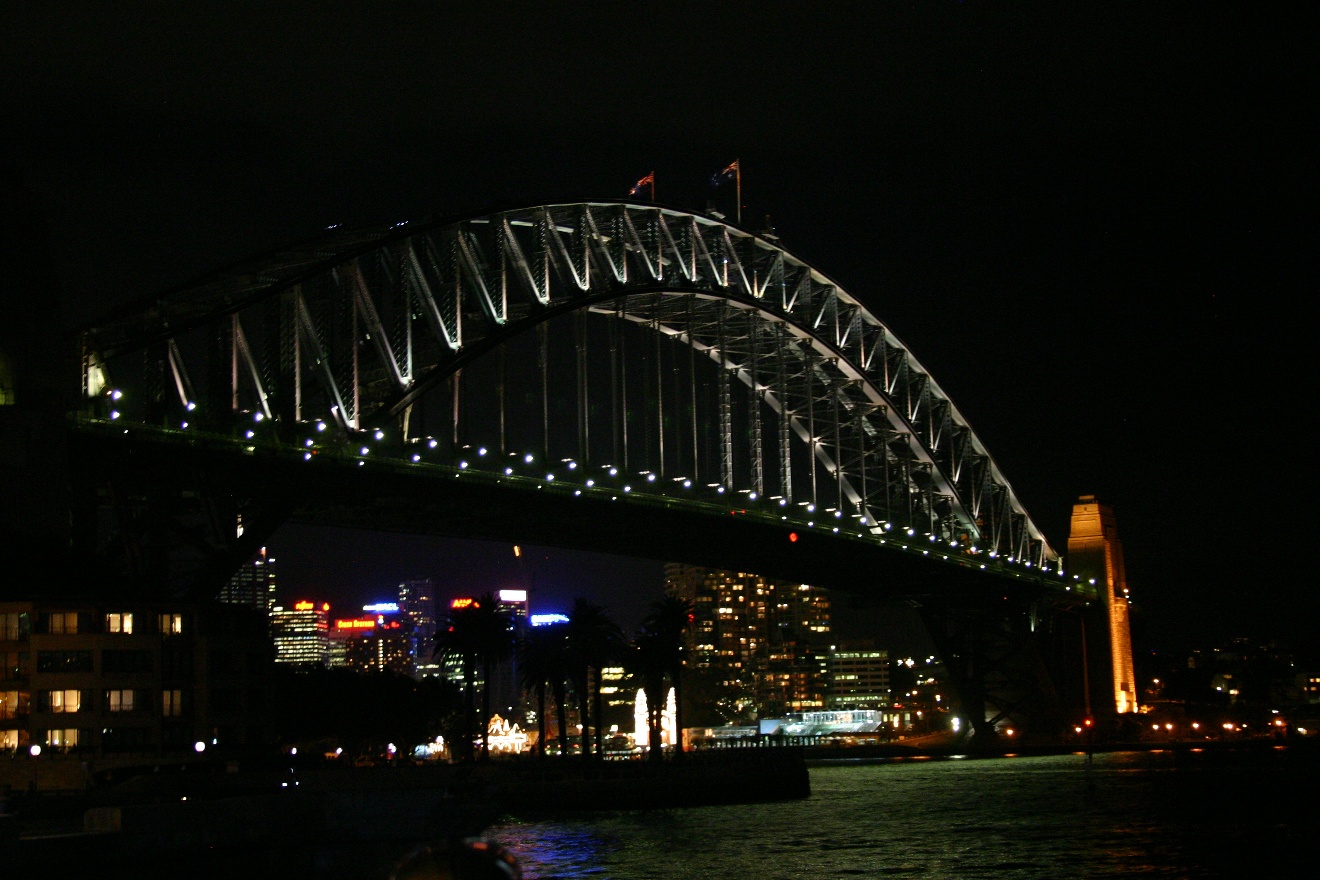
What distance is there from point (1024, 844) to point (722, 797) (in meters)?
22.5

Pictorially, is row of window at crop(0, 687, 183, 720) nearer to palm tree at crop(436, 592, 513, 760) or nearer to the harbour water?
the harbour water

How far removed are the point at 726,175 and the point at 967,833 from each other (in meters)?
48.5

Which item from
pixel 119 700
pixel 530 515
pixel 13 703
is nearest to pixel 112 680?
pixel 119 700

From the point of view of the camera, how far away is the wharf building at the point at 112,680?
5716cm

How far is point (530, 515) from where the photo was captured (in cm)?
7456

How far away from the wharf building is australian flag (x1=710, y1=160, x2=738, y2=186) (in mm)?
41237

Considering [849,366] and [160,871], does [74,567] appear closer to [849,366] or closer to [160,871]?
[160,871]

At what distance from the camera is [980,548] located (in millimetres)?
114812

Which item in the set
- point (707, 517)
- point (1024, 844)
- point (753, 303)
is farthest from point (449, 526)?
point (1024, 844)

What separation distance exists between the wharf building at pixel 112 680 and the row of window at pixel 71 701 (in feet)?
0.11

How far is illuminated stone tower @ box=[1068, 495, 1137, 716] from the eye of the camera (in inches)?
4840

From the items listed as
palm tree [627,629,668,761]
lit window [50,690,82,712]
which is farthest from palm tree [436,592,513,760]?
lit window [50,690,82,712]

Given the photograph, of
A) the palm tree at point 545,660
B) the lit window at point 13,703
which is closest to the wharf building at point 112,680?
the lit window at point 13,703

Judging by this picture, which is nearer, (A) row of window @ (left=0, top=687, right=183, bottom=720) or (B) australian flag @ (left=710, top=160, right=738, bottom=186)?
(A) row of window @ (left=0, top=687, right=183, bottom=720)
